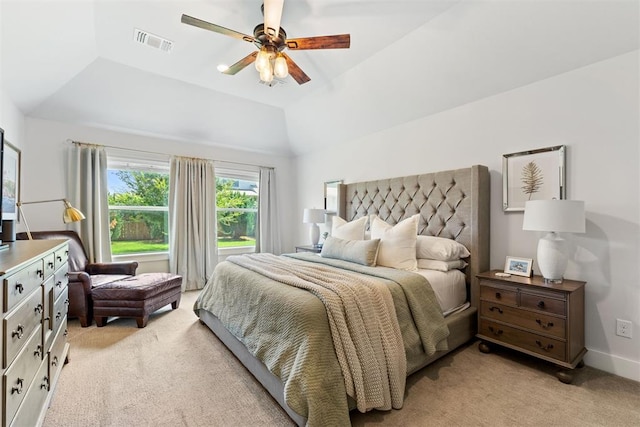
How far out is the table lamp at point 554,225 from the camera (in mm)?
2092

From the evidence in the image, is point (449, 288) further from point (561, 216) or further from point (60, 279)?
point (60, 279)

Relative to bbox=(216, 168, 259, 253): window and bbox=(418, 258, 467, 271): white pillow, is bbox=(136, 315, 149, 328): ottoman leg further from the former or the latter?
bbox=(418, 258, 467, 271): white pillow

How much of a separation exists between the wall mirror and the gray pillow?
1.60 m

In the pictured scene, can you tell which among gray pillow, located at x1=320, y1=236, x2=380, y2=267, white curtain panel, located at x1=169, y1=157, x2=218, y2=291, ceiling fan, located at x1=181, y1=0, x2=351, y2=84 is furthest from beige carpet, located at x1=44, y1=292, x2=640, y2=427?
ceiling fan, located at x1=181, y1=0, x2=351, y2=84

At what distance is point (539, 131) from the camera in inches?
103

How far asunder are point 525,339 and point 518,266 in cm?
64

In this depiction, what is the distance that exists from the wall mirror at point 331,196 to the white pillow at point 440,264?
215 cm

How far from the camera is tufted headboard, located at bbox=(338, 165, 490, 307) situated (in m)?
2.84

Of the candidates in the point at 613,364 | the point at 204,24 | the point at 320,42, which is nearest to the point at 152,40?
the point at 204,24

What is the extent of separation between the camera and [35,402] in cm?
143

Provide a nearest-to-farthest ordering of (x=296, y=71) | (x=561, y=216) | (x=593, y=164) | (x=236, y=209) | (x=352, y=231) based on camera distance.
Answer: (x=561, y=216) < (x=593, y=164) < (x=296, y=71) < (x=352, y=231) < (x=236, y=209)

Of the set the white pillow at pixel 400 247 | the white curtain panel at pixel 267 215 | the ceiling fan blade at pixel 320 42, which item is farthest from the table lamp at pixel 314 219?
the ceiling fan blade at pixel 320 42

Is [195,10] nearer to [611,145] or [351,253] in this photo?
[351,253]

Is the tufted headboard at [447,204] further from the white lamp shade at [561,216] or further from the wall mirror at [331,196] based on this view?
the wall mirror at [331,196]
